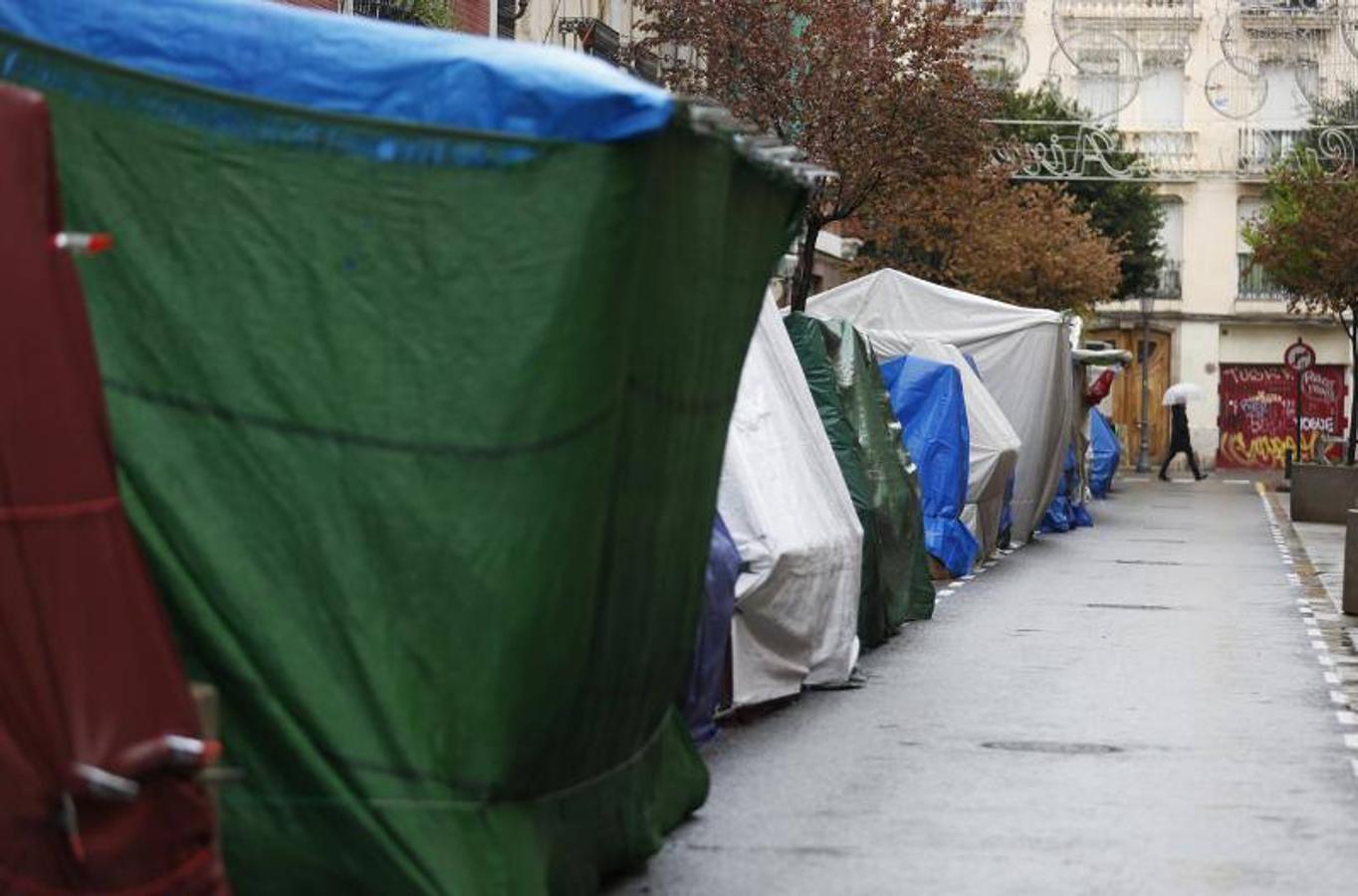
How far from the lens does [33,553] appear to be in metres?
5.46

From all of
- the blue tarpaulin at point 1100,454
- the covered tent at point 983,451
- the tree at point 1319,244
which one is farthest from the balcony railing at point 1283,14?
the covered tent at point 983,451

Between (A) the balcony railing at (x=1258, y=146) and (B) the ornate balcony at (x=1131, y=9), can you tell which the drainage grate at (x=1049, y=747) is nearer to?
(B) the ornate balcony at (x=1131, y=9)

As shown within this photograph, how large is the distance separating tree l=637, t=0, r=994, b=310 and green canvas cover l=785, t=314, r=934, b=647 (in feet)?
41.8

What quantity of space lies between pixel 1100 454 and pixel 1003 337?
587 inches

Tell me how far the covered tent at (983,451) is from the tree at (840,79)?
510cm

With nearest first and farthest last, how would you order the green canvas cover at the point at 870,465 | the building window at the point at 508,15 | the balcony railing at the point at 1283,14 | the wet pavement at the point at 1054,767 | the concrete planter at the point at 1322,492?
the wet pavement at the point at 1054,767 < the green canvas cover at the point at 870,465 < the building window at the point at 508,15 < the concrete planter at the point at 1322,492 < the balcony railing at the point at 1283,14

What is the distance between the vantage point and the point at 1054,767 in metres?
10.9

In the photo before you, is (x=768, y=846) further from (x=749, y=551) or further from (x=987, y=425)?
(x=987, y=425)

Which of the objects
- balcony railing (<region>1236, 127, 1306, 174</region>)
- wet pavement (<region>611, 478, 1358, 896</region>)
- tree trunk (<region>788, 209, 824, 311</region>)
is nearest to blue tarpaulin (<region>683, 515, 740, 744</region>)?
wet pavement (<region>611, 478, 1358, 896</region>)

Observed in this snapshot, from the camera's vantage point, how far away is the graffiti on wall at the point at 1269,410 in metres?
63.4

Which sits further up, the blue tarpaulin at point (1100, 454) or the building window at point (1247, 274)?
the building window at point (1247, 274)

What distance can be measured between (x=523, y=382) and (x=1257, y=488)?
44.6m

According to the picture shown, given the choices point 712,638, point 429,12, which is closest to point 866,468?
point 712,638

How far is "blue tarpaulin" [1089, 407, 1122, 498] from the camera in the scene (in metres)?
42.9
